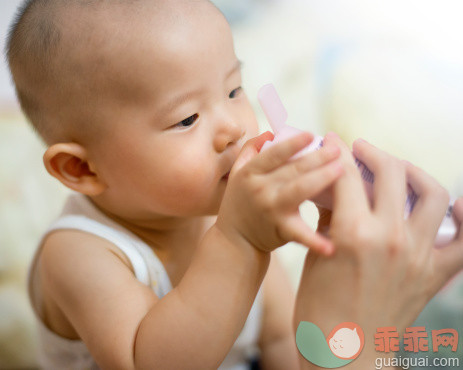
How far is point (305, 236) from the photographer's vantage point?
19.6 inches

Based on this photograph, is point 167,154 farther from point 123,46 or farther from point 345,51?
point 345,51

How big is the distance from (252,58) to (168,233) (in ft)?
2.06

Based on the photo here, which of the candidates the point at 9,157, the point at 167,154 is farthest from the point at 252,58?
the point at 167,154

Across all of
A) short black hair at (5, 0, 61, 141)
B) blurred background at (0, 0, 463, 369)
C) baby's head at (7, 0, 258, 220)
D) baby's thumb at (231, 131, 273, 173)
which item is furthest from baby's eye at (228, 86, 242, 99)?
blurred background at (0, 0, 463, 369)

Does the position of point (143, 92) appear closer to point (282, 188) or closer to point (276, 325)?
point (282, 188)

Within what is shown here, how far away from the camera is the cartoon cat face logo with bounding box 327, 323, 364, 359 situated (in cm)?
56

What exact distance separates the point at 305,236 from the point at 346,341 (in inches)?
5.7

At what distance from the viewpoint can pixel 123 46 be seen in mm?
636

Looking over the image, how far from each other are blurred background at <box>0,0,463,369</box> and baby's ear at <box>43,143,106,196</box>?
41cm

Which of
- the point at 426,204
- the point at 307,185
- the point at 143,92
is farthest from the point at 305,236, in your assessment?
the point at 143,92

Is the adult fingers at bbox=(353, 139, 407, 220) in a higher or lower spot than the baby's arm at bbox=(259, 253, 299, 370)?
higher

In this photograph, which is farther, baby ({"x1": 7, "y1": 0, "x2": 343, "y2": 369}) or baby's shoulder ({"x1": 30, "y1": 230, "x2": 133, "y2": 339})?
baby's shoulder ({"x1": 30, "y1": 230, "x2": 133, "y2": 339})

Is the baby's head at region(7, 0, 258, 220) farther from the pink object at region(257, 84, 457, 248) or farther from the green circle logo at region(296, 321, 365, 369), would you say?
the green circle logo at region(296, 321, 365, 369)

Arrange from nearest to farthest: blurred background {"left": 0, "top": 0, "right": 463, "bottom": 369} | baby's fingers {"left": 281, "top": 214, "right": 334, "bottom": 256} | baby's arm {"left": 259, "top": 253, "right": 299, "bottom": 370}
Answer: baby's fingers {"left": 281, "top": 214, "right": 334, "bottom": 256} < baby's arm {"left": 259, "top": 253, "right": 299, "bottom": 370} < blurred background {"left": 0, "top": 0, "right": 463, "bottom": 369}
